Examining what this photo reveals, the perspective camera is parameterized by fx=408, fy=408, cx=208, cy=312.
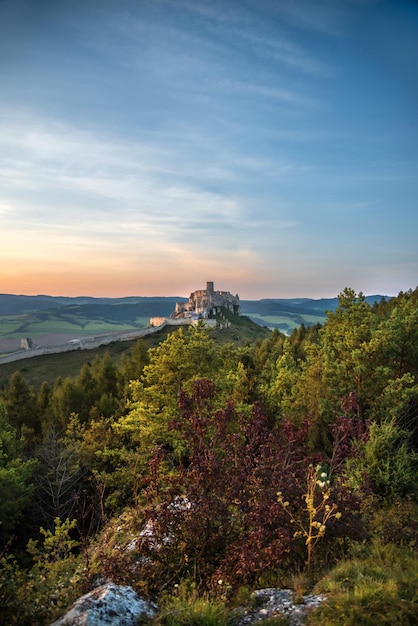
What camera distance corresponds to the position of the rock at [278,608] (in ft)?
19.3

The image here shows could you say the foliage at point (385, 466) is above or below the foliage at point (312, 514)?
below

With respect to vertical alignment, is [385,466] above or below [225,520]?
below

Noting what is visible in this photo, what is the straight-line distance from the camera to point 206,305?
14638 centimetres

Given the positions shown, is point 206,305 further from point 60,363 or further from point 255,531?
point 255,531

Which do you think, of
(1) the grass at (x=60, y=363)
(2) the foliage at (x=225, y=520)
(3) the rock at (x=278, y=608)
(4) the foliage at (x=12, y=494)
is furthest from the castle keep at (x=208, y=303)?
(3) the rock at (x=278, y=608)

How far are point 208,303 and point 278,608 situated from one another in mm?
142179

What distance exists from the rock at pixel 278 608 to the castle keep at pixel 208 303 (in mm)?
126900

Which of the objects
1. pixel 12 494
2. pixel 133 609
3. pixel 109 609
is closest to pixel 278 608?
pixel 133 609

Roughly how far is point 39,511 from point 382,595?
21.6m

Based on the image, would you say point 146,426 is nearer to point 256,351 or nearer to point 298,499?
point 298,499

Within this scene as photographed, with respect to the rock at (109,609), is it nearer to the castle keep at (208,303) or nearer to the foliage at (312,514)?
the foliage at (312,514)

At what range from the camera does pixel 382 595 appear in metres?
5.66

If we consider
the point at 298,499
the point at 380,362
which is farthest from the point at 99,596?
the point at 380,362

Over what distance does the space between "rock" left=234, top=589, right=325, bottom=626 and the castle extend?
122658 millimetres
